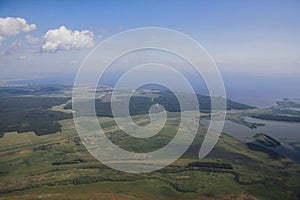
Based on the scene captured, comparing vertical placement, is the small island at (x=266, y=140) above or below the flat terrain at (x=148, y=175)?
above

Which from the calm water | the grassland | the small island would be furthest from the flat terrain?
the calm water

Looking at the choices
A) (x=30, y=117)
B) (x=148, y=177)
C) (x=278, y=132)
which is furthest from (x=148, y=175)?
(x=30, y=117)

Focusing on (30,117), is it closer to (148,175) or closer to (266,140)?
(148,175)

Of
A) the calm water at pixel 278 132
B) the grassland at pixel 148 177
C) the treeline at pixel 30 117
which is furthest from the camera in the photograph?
the treeline at pixel 30 117

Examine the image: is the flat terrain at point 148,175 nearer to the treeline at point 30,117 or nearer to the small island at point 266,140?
the small island at point 266,140

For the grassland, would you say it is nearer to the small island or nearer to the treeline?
the small island

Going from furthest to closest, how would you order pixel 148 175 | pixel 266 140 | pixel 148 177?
1. pixel 266 140
2. pixel 148 175
3. pixel 148 177

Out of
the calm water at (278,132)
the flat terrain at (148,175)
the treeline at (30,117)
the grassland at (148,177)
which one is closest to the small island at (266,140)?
the calm water at (278,132)
